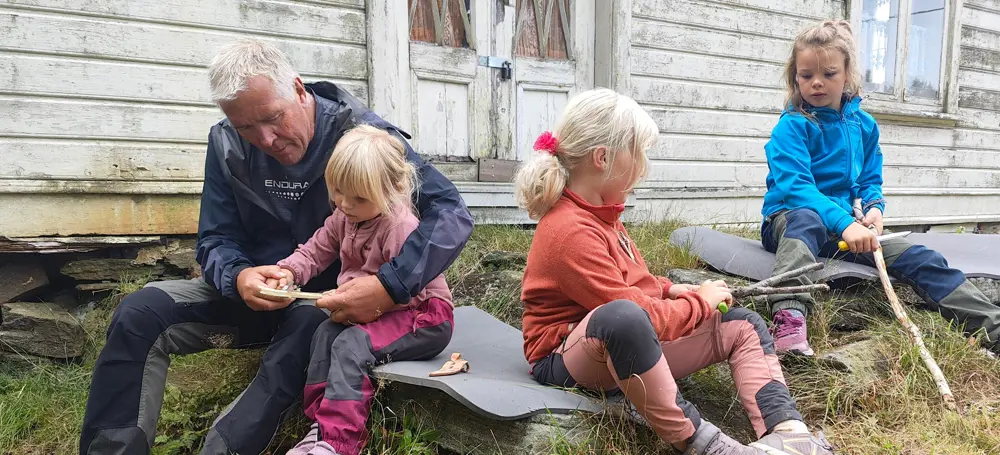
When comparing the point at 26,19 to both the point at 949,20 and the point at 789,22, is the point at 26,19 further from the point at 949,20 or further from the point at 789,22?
the point at 949,20

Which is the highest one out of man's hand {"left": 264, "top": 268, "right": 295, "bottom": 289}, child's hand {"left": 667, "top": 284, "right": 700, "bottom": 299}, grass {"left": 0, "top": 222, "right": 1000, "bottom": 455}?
man's hand {"left": 264, "top": 268, "right": 295, "bottom": 289}

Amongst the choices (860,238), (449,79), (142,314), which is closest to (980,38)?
(449,79)

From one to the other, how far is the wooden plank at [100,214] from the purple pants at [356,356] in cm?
203

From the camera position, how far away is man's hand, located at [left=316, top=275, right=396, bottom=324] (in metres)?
2.17

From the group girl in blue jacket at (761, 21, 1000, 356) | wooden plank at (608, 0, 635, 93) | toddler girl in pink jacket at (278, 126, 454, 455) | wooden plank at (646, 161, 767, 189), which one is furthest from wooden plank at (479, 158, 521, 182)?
toddler girl in pink jacket at (278, 126, 454, 455)

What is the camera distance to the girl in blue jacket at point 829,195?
281cm

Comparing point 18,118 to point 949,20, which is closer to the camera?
point 18,118

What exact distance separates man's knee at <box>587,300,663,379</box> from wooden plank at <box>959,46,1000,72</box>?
7.61 m

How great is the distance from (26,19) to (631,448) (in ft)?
11.4

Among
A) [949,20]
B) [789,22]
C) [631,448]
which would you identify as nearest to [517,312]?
[631,448]

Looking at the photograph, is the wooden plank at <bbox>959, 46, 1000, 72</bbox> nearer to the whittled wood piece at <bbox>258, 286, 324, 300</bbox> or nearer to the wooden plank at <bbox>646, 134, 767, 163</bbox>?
the wooden plank at <bbox>646, 134, 767, 163</bbox>

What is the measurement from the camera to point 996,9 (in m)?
7.73

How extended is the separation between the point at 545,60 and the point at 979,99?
5.60 meters

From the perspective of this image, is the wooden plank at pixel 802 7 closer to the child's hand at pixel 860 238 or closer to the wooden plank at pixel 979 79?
the wooden plank at pixel 979 79
